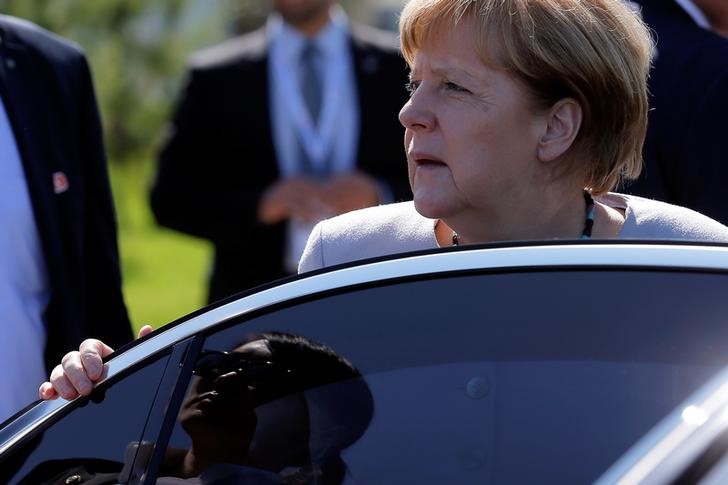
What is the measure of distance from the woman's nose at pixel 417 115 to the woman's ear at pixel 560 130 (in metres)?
0.21

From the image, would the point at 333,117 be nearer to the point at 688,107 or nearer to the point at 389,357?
the point at 688,107

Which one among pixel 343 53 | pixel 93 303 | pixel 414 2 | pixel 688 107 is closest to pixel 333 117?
pixel 343 53

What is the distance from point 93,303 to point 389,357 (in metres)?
1.92

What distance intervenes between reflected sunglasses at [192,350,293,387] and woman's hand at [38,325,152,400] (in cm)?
23

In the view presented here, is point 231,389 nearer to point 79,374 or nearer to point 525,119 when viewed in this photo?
point 79,374

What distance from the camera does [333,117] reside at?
16.6 feet

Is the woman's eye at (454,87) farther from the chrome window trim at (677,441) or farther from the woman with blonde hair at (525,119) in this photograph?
the chrome window trim at (677,441)

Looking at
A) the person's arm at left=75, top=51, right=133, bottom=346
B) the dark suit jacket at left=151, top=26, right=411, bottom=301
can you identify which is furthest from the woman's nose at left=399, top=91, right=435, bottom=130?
the dark suit jacket at left=151, top=26, right=411, bottom=301

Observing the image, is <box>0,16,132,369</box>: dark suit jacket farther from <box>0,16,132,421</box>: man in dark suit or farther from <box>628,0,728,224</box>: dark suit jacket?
<box>628,0,728,224</box>: dark suit jacket

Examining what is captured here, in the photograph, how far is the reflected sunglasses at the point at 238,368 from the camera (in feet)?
6.64

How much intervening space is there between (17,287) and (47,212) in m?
0.21

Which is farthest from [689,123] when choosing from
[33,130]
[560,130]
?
[33,130]

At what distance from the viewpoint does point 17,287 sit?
3414 millimetres

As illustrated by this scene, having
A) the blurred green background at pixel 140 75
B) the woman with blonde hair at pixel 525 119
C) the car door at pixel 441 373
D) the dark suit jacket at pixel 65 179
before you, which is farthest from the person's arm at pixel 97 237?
the blurred green background at pixel 140 75
